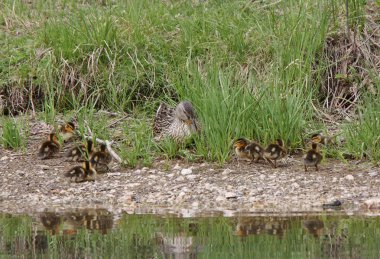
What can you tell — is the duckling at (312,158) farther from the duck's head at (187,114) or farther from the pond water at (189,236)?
the pond water at (189,236)

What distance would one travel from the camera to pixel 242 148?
9523mm

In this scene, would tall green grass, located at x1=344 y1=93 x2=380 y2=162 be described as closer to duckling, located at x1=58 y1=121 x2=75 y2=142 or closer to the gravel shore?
the gravel shore

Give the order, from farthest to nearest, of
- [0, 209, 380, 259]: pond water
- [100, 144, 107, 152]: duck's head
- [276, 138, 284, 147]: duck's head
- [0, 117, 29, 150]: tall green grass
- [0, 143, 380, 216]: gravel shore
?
1. [0, 117, 29, 150]: tall green grass
2. [100, 144, 107, 152]: duck's head
3. [276, 138, 284, 147]: duck's head
4. [0, 143, 380, 216]: gravel shore
5. [0, 209, 380, 259]: pond water

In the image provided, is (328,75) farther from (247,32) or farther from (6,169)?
(6,169)

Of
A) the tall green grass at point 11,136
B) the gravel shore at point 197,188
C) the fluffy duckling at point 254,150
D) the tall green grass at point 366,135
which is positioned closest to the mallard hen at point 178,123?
the gravel shore at point 197,188

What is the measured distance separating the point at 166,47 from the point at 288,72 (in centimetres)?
155

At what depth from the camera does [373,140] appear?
9.52 m

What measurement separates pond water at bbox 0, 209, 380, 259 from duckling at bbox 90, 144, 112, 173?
1.26 m

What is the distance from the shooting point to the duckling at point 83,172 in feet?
31.0

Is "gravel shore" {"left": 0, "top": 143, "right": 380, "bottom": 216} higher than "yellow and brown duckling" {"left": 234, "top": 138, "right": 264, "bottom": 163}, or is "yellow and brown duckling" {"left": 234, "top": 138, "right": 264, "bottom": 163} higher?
"yellow and brown duckling" {"left": 234, "top": 138, "right": 264, "bottom": 163}

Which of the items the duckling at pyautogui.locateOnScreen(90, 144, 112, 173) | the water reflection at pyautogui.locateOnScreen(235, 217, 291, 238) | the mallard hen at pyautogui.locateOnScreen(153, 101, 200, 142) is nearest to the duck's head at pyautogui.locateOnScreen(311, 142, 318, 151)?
the mallard hen at pyautogui.locateOnScreen(153, 101, 200, 142)

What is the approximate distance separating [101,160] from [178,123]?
88cm

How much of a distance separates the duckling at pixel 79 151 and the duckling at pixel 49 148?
6.0 inches

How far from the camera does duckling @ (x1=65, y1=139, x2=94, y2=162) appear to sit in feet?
32.6
